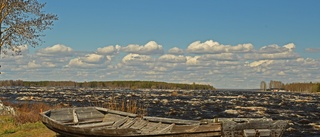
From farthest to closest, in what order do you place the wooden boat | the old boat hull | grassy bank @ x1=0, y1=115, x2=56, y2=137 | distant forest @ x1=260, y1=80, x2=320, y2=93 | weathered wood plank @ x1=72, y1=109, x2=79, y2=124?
distant forest @ x1=260, y1=80, x2=320, y2=93, weathered wood plank @ x1=72, y1=109, x2=79, y2=124, grassy bank @ x1=0, y1=115, x2=56, y2=137, the old boat hull, the wooden boat

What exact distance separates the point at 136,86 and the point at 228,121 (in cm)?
12885

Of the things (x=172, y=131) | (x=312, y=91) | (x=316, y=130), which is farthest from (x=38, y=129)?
(x=312, y=91)

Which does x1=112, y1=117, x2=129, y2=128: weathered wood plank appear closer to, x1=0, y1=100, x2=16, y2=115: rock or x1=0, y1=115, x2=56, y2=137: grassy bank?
x1=0, y1=115, x2=56, y2=137: grassy bank

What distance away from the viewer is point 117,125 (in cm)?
1697

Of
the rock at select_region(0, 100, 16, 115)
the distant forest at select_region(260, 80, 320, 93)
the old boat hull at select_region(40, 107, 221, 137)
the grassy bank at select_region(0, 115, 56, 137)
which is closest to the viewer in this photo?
the old boat hull at select_region(40, 107, 221, 137)

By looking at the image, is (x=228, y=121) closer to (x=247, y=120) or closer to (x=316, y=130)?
(x=247, y=120)

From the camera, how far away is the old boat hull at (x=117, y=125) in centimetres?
1205

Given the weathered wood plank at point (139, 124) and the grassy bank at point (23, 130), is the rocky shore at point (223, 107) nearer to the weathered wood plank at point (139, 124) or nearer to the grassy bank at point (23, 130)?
the grassy bank at point (23, 130)

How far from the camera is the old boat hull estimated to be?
1205 cm

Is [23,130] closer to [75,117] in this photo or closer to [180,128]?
[75,117]

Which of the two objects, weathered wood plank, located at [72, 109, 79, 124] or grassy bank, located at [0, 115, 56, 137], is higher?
weathered wood plank, located at [72, 109, 79, 124]

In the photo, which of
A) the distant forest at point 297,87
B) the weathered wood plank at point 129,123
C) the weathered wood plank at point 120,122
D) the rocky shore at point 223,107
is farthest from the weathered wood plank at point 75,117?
the distant forest at point 297,87

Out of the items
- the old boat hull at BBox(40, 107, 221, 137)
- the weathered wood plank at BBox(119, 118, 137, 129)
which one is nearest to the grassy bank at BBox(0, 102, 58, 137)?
the old boat hull at BBox(40, 107, 221, 137)

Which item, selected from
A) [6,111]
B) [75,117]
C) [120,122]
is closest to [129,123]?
[120,122]
